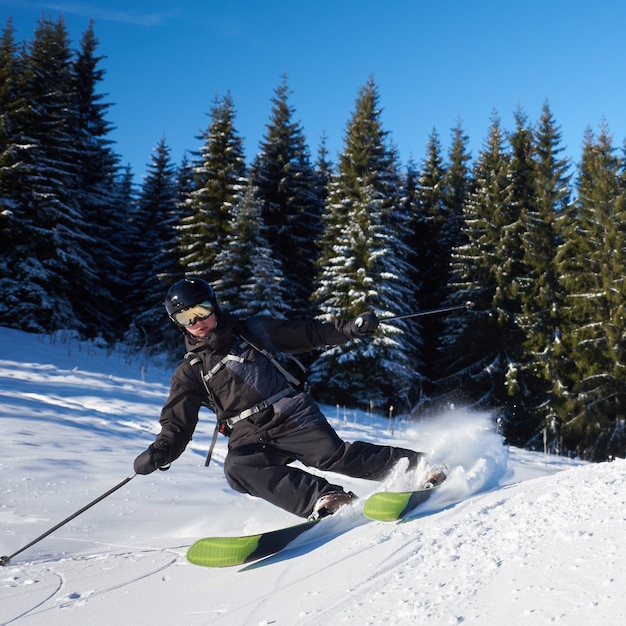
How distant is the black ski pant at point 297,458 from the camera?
144 inches

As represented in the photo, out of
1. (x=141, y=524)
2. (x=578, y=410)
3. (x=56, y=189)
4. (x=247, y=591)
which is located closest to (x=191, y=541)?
(x=141, y=524)

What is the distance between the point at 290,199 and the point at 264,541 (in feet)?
75.2

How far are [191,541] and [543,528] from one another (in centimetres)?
236

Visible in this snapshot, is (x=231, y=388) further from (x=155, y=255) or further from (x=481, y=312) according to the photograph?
(x=155, y=255)

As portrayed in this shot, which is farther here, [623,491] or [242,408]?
[242,408]

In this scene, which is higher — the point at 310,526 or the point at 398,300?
the point at 398,300

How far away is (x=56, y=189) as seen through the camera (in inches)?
792

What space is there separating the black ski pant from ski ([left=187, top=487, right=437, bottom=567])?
49 cm

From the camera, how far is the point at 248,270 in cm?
2098

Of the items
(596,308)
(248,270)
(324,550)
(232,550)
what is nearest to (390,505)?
(324,550)

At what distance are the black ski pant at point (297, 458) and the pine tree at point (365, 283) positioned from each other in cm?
1534

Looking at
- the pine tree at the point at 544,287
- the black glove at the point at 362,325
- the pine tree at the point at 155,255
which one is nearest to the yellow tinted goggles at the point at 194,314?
the black glove at the point at 362,325

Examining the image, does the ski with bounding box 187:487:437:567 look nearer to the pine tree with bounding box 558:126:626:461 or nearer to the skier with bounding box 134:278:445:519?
the skier with bounding box 134:278:445:519

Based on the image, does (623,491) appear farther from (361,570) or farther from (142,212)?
(142,212)
